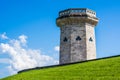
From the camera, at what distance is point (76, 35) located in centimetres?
4588

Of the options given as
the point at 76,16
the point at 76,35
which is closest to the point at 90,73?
the point at 76,35

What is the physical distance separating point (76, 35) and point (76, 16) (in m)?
2.81

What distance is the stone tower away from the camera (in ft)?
147

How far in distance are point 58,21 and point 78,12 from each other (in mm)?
3355

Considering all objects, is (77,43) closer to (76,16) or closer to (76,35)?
(76,35)

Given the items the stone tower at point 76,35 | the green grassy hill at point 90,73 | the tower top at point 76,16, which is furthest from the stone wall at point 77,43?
the green grassy hill at point 90,73

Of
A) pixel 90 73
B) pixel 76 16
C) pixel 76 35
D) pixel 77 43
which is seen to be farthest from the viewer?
pixel 76 16

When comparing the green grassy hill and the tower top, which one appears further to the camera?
the tower top

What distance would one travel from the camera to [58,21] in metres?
47.5

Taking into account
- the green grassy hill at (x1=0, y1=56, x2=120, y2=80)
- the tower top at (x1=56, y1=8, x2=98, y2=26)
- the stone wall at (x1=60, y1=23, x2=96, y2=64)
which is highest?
the tower top at (x1=56, y1=8, x2=98, y2=26)

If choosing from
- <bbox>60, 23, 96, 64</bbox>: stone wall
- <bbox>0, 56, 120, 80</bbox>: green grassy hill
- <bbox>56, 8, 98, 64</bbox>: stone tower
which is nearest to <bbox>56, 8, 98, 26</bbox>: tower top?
<bbox>56, 8, 98, 64</bbox>: stone tower

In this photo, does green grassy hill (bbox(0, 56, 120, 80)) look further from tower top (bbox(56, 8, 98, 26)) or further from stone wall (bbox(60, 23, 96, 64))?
tower top (bbox(56, 8, 98, 26))

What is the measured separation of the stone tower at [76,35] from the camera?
4484cm

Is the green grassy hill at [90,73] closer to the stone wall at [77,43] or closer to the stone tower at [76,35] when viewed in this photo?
the stone wall at [77,43]
